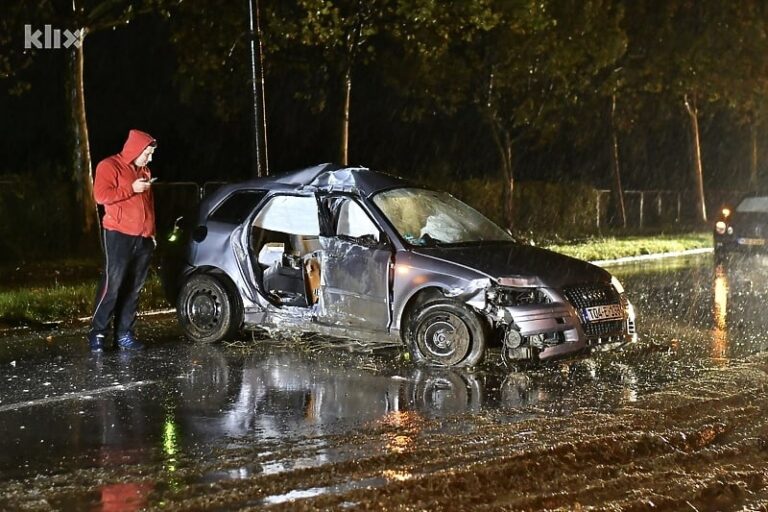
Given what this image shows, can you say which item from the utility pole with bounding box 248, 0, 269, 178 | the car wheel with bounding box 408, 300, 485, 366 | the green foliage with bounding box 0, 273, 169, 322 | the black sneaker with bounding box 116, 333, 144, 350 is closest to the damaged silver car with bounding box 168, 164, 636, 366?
the car wheel with bounding box 408, 300, 485, 366

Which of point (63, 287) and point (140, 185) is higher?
point (140, 185)

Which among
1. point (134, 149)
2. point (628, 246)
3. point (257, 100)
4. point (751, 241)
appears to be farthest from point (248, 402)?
point (628, 246)

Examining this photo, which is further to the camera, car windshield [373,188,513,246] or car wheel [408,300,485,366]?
car windshield [373,188,513,246]

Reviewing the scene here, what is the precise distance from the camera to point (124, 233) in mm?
10664

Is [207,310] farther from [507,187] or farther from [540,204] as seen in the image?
[540,204]

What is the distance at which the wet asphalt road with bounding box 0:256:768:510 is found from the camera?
6.20m

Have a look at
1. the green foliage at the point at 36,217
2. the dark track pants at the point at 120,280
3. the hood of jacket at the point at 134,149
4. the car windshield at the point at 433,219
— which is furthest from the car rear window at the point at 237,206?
the green foliage at the point at 36,217

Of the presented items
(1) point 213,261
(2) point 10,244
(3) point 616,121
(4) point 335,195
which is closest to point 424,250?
(4) point 335,195

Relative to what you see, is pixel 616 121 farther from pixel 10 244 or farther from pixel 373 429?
pixel 373 429

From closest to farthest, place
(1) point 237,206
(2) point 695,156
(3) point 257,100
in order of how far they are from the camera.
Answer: (1) point 237,206, (3) point 257,100, (2) point 695,156

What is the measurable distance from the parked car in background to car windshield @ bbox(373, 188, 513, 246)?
11.5m

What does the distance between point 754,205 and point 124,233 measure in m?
14.5

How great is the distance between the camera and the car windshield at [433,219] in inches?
412

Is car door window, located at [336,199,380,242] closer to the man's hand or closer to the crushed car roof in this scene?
the crushed car roof
